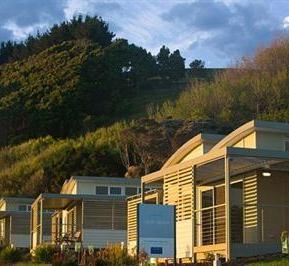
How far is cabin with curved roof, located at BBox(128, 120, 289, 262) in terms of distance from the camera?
23516 millimetres

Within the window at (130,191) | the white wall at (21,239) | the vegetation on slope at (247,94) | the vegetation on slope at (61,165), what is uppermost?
the vegetation on slope at (247,94)

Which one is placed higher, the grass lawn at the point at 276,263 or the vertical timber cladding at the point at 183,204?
the vertical timber cladding at the point at 183,204

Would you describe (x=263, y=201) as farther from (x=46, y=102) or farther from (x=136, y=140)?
(x=46, y=102)

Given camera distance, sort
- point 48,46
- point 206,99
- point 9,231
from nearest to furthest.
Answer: point 9,231 < point 206,99 < point 48,46

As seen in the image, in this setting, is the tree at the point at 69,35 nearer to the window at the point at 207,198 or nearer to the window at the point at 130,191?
the window at the point at 130,191

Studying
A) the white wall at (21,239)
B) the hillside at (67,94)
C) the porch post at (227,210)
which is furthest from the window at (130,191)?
the hillside at (67,94)

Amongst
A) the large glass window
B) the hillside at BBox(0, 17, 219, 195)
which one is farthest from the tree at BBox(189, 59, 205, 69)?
the large glass window

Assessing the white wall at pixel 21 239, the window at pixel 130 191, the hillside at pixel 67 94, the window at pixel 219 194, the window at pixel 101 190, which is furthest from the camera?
the hillside at pixel 67 94

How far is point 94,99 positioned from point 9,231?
40.0 meters

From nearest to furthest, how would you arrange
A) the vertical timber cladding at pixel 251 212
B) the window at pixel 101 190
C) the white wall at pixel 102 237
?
the vertical timber cladding at pixel 251 212 → the white wall at pixel 102 237 → the window at pixel 101 190

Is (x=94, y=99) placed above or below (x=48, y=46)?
below

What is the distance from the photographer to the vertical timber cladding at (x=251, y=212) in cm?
2420

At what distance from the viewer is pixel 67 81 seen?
9119 cm

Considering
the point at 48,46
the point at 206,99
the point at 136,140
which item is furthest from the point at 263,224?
the point at 48,46
